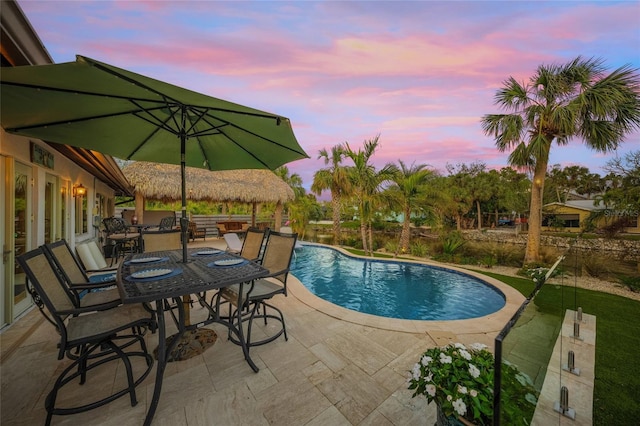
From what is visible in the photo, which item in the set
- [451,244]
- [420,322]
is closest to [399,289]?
[420,322]

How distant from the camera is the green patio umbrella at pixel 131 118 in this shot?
1.64 metres

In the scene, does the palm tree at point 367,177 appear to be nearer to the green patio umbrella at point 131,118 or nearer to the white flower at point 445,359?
the green patio umbrella at point 131,118

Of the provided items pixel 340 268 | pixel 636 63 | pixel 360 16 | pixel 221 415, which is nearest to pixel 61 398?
pixel 221 415

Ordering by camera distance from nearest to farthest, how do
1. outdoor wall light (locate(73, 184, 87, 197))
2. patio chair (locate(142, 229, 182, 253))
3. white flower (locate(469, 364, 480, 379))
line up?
white flower (locate(469, 364, 480, 379))
patio chair (locate(142, 229, 182, 253))
outdoor wall light (locate(73, 184, 87, 197))

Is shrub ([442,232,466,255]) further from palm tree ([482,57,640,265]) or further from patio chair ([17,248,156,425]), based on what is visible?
patio chair ([17,248,156,425])

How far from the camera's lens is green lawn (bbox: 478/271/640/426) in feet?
6.41

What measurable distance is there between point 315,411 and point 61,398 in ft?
6.57

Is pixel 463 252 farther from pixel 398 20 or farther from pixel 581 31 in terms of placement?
pixel 398 20

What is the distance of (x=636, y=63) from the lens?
6320 millimetres

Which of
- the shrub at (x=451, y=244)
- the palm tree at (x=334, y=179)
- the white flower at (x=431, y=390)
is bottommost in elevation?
the shrub at (x=451, y=244)

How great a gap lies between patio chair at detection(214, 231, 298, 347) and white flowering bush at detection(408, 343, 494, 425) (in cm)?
161

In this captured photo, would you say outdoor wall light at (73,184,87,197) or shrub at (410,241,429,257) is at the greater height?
outdoor wall light at (73,184,87,197)

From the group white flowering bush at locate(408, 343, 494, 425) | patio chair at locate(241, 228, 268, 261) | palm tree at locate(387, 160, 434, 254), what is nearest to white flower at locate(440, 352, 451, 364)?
white flowering bush at locate(408, 343, 494, 425)

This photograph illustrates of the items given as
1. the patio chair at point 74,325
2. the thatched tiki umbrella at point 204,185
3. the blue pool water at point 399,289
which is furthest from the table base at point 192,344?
the thatched tiki umbrella at point 204,185
